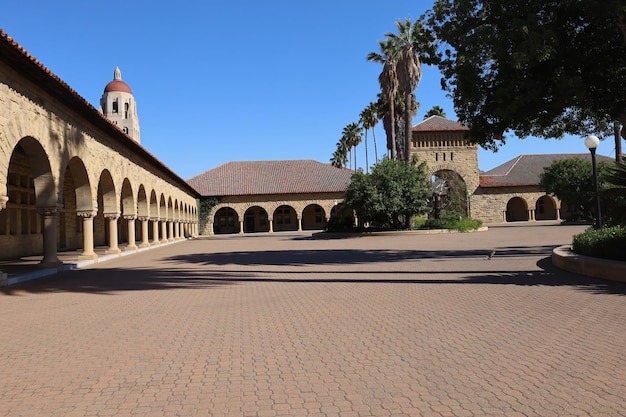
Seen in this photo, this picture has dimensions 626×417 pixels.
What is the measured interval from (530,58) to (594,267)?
4780 mm

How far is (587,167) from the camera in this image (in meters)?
41.3

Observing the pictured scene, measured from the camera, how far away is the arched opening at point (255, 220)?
56156mm

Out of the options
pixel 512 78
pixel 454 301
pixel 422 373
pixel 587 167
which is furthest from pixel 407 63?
pixel 422 373

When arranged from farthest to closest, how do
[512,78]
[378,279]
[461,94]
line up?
1. [461,94]
2. [512,78]
3. [378,279]

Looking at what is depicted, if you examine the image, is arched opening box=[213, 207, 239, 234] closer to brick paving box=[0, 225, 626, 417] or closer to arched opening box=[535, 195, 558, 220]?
arched opening box=[535, 195, 558, 220]

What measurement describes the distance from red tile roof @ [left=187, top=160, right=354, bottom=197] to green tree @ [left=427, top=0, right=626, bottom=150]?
3567 cm

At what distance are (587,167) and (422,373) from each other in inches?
1690

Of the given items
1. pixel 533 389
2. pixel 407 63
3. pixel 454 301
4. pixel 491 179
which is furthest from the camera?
pixel 491 179

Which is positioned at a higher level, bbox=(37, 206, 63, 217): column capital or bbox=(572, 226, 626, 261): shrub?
bbox=(37, 206, 63, 217): column capital

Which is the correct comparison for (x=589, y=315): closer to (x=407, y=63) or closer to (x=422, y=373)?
(x=422, y=373)

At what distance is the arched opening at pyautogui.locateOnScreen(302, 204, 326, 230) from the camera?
186 feet

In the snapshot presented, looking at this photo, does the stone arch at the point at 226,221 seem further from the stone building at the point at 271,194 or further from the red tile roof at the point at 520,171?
the red tile roof at the point at 520,171

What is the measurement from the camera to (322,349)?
5344mm

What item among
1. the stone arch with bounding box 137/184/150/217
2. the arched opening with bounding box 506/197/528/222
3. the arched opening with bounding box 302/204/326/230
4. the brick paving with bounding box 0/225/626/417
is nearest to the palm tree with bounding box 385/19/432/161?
the stone arch with bounding box 137/184/150/217
